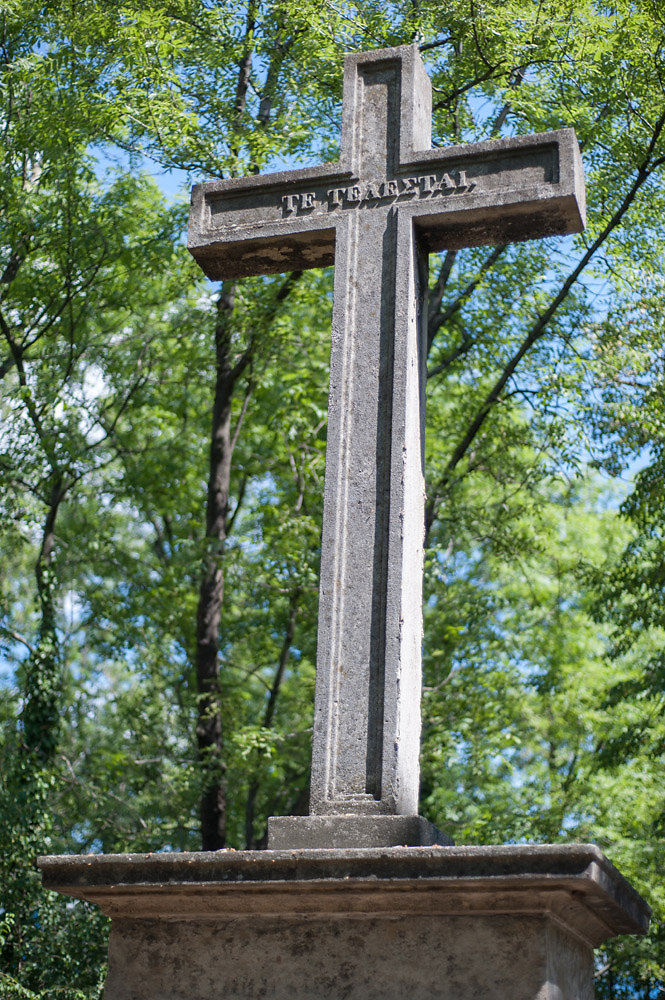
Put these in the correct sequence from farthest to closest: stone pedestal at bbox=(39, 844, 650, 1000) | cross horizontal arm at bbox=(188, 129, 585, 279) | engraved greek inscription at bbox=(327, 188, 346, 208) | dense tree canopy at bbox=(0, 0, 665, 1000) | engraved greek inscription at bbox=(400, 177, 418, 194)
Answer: dense tree canopy at bbox=(0, 0, 665, 1000) < engraved greek inscription at bbox=(327, 188, 346, 208) < engraved greek inscription at bbox=(400, 177, 418, 194) < cross horizontal arm at bbox=(188, 129, 585, 279) < stone pedestal at bbox=(39, 844, 650, 1000)

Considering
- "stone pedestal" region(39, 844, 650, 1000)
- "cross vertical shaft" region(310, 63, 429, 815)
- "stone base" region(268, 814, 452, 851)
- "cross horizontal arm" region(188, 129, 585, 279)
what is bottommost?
"stone pedestal" region(39, 844, 650, 1000)

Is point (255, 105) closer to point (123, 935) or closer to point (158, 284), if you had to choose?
point (158, 284)

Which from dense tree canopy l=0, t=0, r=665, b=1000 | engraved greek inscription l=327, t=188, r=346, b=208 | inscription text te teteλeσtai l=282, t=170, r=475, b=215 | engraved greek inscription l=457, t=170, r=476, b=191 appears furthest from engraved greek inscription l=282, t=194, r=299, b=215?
dense tree canopy l=0, t=0, r=665, b=1000

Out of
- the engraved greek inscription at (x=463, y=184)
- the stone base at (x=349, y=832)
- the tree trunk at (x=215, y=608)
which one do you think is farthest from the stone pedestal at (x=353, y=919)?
the tree trunk at (x=215, y=608)

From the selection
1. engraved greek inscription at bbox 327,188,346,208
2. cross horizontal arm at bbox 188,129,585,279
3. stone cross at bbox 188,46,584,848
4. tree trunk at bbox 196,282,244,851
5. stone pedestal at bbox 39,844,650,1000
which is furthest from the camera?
tree trunk at bbox 196,282,244,851

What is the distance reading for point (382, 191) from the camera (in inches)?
217

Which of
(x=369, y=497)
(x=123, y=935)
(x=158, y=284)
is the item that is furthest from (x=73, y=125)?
(x=123, y=935)

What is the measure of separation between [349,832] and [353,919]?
1.24 feet

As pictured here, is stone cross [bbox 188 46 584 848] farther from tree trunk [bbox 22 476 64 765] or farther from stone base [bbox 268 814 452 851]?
tree trunk [bbox 22 476 64 765]

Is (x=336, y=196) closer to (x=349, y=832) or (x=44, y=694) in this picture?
(x=349, y=832)

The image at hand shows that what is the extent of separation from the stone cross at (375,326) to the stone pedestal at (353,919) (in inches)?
14.3

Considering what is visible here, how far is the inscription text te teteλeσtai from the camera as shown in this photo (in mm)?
5379

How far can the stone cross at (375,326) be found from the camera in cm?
439

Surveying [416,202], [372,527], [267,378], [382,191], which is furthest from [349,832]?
[267,378]
